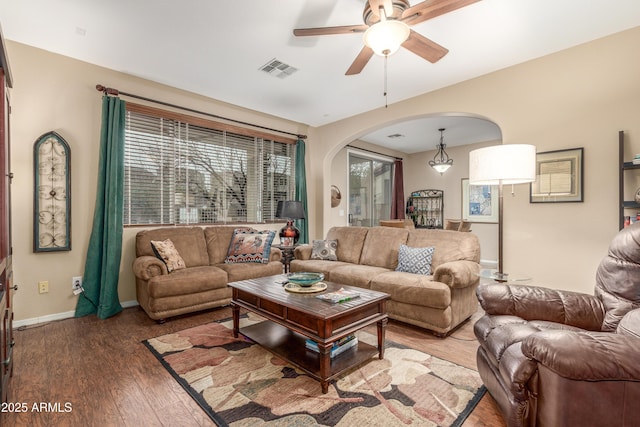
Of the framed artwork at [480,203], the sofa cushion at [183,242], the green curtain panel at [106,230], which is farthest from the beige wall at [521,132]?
the framed artwork at [480,203]

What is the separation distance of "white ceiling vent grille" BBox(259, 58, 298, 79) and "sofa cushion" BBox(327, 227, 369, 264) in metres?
2.21

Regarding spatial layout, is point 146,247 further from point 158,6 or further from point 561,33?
point 561,33

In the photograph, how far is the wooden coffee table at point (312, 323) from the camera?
189 cm

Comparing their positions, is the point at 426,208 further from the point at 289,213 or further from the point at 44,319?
the point at 44,319

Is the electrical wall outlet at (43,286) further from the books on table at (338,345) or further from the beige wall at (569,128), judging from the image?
the beige wall at (569,128)

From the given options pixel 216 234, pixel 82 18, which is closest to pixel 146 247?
pixel 216 234

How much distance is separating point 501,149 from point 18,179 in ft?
14.6

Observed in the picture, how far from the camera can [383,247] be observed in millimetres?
3807

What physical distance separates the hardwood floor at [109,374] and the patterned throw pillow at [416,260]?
614 mm

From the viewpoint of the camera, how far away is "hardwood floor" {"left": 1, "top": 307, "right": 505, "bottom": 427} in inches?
66.2

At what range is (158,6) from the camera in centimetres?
242

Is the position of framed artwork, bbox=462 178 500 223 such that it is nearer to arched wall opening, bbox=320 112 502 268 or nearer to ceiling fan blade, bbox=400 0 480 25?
arched wall opening, bbox=320 112 502 268

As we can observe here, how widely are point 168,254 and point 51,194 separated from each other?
130cm

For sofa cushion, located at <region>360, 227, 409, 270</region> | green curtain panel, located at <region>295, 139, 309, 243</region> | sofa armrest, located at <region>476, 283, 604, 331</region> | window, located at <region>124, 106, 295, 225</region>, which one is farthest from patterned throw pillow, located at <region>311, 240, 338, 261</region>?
sofa armrest, located at <region>476, 283, 604, 331</region>
